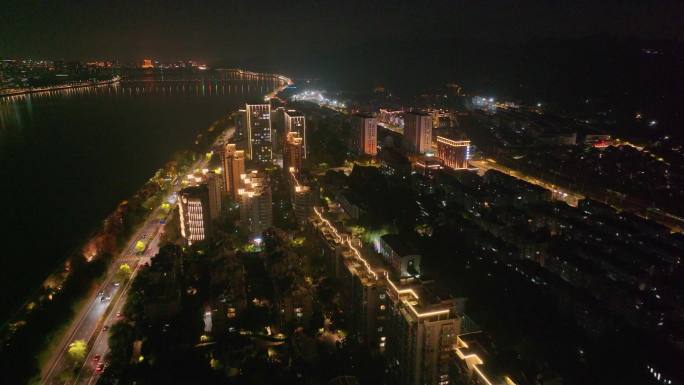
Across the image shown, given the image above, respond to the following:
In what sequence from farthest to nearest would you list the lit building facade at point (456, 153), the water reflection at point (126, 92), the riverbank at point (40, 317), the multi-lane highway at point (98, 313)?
the water reflection at point (126, 92) → the lit building facade at point (456, 153) → the riverbank at point (40, 317) → the multi-lane highway at point (98, 313)

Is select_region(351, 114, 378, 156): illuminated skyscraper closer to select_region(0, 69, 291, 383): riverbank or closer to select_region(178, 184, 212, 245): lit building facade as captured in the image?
select_region(178, 184, 212, 245): lit building facade

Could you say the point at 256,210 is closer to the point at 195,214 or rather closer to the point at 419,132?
the point at 195,214

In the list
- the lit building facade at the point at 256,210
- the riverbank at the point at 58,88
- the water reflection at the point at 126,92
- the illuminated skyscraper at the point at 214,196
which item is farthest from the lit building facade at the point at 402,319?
the riverbank at the point at 58,88

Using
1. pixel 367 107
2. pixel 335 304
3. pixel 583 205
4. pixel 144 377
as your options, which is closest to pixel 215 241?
pixel 335 304

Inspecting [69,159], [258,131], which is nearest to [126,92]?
[69,159]

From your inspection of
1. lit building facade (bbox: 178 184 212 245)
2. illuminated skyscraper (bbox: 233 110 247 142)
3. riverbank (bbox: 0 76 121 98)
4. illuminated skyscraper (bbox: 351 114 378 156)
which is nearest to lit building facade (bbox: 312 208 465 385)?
lit building facade (bbox: 178 184 212 245)

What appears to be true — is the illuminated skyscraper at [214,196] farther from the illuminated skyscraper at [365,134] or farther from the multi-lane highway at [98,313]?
the illuminated skyscraper at [365,134]
